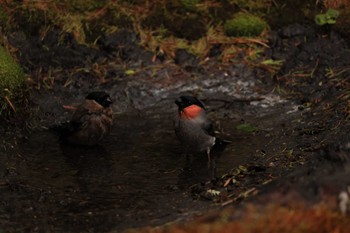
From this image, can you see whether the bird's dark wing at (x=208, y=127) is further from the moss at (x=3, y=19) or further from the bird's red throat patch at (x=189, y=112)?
the moss at (x=3, y=19)

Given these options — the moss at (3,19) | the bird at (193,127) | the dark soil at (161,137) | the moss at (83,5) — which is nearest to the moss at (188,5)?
the dark soil at (161,137)

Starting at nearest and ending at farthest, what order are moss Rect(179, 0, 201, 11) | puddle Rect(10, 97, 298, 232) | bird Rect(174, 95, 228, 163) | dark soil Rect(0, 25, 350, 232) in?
dark soil Rect(0, 25, 350, 232) < puddle Rect(10, 97, 298, 232) < bird Rect(174, 95, 228, 163) < moss Rect(179, 0, 201, 11)

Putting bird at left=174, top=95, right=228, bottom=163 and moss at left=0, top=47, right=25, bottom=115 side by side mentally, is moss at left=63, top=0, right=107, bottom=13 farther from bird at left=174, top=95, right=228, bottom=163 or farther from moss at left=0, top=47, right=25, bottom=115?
bird at left=174, top=95, right=228, bottom=163

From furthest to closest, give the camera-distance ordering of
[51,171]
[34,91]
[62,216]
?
[34,91]
[51,171]
[62,216]

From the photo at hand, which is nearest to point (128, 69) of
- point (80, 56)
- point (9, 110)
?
point (80, 56)

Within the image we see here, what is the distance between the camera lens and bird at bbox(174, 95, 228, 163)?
8.18m

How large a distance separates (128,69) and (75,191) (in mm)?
3454

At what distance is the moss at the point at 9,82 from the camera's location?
8664 mm

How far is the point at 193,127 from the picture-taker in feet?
26.9

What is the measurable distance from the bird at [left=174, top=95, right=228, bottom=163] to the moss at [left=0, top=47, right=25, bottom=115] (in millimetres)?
2108

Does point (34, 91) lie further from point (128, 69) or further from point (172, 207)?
point (172, 207)

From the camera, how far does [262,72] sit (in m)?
10.2

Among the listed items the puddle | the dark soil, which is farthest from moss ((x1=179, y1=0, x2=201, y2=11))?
the puddle

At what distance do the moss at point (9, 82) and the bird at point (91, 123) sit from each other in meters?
0.75
